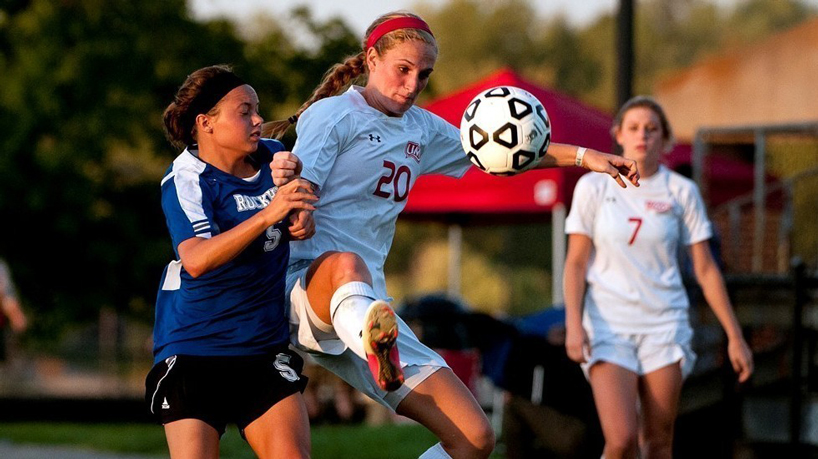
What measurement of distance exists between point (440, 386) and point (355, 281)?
1.91ft

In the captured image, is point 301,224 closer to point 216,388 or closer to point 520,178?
point 216,388

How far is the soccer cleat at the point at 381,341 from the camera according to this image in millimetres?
4590

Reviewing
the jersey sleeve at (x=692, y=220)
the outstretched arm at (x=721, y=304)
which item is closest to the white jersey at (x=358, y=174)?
the jersey sleeve at (x=692, y=220)

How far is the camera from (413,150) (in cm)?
540

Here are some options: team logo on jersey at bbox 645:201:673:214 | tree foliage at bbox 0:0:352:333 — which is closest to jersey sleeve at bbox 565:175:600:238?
team logo on jersey at bbox 645:201:673:214

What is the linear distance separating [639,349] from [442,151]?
168 centimetres

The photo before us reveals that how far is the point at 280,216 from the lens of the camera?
4.60 m

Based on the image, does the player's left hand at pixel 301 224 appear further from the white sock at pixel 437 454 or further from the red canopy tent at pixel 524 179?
the red canopy tent at pixel 524 179

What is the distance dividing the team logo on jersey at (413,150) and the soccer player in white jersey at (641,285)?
1548 mm

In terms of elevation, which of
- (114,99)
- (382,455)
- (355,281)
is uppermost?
(114,99)

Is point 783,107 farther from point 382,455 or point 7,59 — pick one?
point 382,455

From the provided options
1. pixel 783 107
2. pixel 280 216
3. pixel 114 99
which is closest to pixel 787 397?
pixel 280 216

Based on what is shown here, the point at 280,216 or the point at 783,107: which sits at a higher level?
the point at 783,107

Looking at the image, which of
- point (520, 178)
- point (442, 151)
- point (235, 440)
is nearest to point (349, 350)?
point (442, 151)
